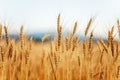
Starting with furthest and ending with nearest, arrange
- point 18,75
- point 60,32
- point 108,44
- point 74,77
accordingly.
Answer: point 74,77 < point 18,75 < point 108,44 < point 60,32

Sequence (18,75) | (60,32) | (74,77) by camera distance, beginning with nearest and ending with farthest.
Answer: (60,32)
(18,75)
(74,77)

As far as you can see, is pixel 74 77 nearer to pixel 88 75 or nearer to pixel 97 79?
pixel 97 79

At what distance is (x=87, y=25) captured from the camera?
246cm

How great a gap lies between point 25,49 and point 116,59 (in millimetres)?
727

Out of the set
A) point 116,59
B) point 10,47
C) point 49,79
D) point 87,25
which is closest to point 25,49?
point 10,47

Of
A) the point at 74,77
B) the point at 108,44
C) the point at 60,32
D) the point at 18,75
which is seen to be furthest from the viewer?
the point at 74,77

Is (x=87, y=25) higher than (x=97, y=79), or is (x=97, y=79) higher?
(x=87, y=25)

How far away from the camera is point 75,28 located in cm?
249

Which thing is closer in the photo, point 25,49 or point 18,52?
point 25,49

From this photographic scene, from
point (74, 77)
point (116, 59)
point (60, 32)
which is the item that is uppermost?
point (60, 32)

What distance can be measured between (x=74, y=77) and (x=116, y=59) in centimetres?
79

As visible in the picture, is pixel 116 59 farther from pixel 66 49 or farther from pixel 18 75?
pixel 18 75

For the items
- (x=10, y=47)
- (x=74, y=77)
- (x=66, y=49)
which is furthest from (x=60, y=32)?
(x=74, y=77)

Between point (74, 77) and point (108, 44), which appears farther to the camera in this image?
point (74, 77)
